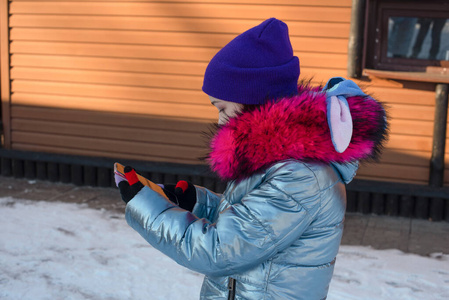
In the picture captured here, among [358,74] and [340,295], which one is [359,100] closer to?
[340,295]

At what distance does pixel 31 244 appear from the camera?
→ 4.93 metres

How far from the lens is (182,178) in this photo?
662 centimetres

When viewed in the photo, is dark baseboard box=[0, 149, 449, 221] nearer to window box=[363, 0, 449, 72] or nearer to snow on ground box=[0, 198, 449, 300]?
snow on ground box=[0, 198, 449, 300]

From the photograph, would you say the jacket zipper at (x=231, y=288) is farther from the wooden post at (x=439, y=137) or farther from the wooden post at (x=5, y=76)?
the wooden post at (x=5, y=76)

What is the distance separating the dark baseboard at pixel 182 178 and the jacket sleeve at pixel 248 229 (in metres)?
3.71

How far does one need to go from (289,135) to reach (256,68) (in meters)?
0.27

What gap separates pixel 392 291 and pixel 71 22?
15.0ft

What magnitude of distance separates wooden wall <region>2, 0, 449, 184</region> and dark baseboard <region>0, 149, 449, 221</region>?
11 centimetres

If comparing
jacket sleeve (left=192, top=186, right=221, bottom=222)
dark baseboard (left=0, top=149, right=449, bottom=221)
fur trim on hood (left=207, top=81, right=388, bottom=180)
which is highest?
fur trim on hood (left=207, top=81, right=388, bottom=180)

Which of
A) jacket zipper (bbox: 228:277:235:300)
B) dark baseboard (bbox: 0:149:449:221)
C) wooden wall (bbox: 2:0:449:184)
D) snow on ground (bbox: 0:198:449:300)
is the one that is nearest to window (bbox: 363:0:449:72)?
wooden wall (bbox: 2:0:449:184)

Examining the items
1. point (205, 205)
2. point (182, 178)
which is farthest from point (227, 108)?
point (182, 178)

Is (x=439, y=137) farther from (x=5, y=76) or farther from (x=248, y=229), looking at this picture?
(x=5, y=76)

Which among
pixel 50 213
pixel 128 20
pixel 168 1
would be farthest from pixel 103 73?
pixel 50 213

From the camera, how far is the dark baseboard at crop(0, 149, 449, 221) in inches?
235
